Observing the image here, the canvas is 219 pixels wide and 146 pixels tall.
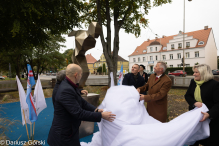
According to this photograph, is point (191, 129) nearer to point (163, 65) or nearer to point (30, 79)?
point (163, 65)

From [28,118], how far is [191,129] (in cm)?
354

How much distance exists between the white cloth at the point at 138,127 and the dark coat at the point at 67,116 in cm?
36

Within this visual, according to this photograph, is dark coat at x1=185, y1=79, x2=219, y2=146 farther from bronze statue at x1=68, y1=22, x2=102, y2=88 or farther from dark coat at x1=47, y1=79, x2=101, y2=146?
bronze statue at x1=68, y1=22, x2=102, y2=88

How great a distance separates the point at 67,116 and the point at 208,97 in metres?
2.27

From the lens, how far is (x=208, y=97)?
2422mm

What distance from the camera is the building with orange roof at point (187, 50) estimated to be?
123 ft

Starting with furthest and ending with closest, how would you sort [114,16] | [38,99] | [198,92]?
[114,16]
[38,99]
[198,92]

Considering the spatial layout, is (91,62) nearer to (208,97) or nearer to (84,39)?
(84,39)

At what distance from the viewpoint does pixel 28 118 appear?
3.59 m

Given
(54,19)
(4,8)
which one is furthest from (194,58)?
(4,8)

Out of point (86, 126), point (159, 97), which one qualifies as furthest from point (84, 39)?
point (159, 97)

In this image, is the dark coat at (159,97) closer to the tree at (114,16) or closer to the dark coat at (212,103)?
the dark coat at (212,103)

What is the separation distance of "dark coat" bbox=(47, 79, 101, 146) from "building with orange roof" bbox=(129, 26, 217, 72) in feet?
138

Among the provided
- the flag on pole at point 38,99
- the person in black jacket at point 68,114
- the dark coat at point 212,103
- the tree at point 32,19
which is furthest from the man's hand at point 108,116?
the tree at point 32,19
